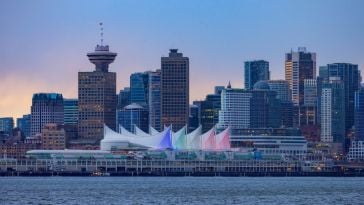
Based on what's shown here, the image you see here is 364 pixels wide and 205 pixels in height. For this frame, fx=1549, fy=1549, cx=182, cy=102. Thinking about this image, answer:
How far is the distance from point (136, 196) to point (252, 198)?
10.3 meters

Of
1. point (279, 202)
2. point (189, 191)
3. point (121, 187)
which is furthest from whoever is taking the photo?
point (121, 187)

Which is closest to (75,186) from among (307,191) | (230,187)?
(230,187)

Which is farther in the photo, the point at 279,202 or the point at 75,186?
the point at 75,186

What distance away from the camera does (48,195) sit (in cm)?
13675

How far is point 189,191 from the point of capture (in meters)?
148

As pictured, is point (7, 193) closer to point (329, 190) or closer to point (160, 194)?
point (160, 194)

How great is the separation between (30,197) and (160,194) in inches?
532

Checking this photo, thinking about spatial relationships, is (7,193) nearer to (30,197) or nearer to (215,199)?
(30,197)

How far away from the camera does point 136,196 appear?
13512cm

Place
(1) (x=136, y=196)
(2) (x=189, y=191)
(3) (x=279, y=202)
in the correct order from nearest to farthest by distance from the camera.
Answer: (3) (x=279, y=202) < (1) (x=136, y=196) < (2) (x=189, y=191)

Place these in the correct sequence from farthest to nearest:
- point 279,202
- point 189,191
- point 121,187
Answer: point 121,187 < point 189,191 < point 279,202

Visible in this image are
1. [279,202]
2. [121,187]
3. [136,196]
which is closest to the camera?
[279,202]

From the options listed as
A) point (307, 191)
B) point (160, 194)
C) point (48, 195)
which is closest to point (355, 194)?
point (307, 191)

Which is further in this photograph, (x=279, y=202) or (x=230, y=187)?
(x=230, y=187)
